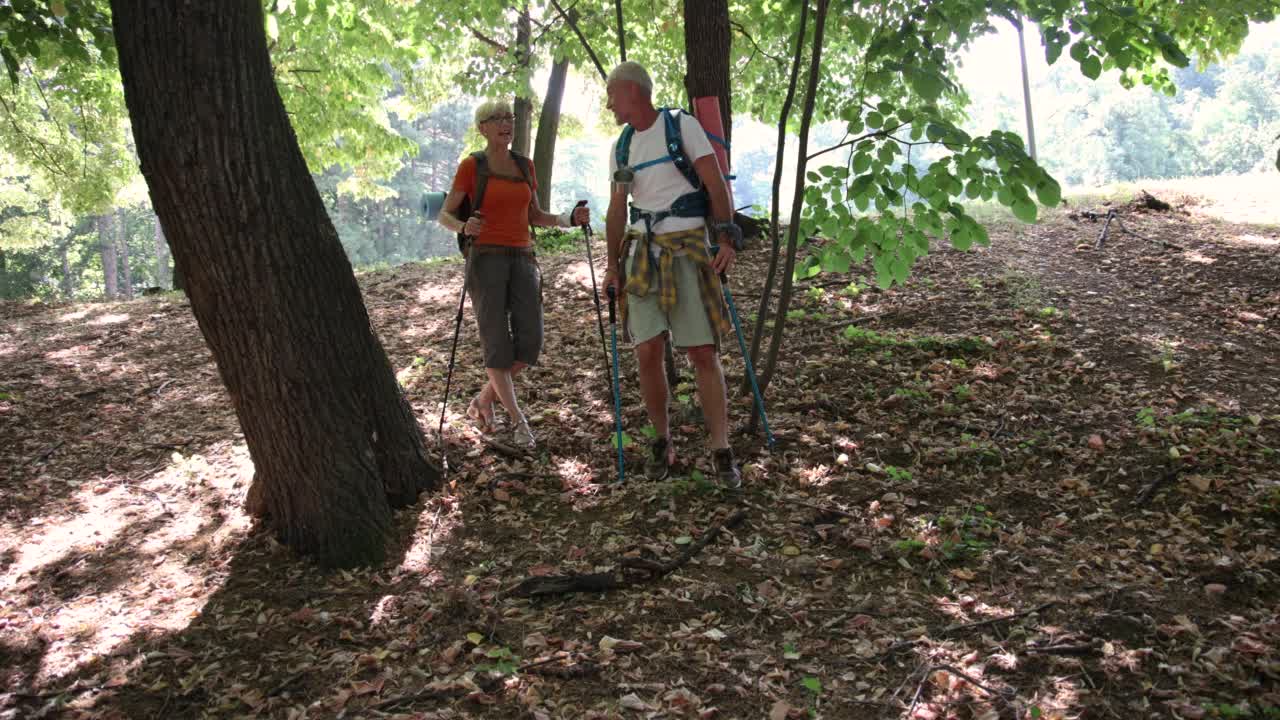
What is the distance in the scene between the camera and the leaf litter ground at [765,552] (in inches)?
105

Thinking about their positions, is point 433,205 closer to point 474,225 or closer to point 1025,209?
point 474,225

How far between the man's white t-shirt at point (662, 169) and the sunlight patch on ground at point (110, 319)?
7.43m

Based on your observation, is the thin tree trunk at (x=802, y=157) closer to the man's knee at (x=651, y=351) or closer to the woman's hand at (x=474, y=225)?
the man's knee at (x=651, y=351)

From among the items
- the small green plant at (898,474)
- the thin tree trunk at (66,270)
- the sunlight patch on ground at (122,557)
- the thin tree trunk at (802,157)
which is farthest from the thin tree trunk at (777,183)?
the thin tree trunk at (66,270)

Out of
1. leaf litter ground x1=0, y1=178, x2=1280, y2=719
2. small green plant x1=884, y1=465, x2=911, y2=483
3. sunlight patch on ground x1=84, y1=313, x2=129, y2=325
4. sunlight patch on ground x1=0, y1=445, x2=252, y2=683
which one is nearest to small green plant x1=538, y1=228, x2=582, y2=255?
leaf litter ground x1=0, y1=178, x2=1280, y2=719

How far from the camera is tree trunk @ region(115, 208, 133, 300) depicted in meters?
36.7

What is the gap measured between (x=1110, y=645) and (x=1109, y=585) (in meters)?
0.44

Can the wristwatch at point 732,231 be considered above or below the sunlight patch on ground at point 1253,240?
above

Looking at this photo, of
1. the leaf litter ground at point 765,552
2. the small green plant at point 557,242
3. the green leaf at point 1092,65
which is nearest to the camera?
the leaf litter ground at point 765,552

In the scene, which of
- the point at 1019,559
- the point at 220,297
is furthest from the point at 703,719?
the point at 220,297

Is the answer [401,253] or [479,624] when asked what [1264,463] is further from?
[401,253]

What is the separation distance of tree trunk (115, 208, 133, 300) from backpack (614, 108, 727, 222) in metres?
38.8

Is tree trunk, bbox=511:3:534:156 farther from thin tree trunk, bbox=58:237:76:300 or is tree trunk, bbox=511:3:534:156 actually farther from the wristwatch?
thin tree trunk, bbox=58:237:76:300

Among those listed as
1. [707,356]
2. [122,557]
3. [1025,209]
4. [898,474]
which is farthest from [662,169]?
[122,557]
